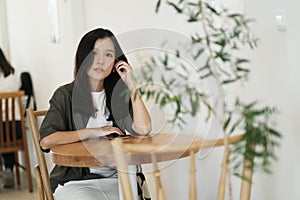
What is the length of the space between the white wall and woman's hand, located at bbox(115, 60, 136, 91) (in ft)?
1.18

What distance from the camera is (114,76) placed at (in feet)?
9.06

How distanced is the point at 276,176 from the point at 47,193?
1.10 meters

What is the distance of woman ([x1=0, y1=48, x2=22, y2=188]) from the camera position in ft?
16.3

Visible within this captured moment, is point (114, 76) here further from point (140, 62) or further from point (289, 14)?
point (289, 14)

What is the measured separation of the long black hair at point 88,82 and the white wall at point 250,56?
369 mm

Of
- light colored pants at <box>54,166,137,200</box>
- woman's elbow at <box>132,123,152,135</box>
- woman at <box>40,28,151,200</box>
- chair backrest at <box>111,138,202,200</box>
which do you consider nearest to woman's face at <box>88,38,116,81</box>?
woman at <box>40,28,151,200</box>

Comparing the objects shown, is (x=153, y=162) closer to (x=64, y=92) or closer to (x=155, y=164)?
(x=155, y=164)

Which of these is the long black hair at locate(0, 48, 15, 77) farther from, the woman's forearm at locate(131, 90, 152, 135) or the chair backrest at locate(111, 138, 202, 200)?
the chair backrest at locate(111, 138, 202, 200)

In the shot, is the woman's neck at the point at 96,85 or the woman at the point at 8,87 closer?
the woman's neck at the point at 96,85

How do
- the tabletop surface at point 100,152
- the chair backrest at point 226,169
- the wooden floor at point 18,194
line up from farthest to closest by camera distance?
the wooden floor at point 18,194
the tabletop surface at point 100,152
the chair backrest at point 226,169

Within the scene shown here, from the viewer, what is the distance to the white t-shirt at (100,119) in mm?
2646

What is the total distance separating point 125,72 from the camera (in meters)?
2.59

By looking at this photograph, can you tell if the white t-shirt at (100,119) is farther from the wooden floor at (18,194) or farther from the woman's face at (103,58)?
the wooden floor at (18,194)

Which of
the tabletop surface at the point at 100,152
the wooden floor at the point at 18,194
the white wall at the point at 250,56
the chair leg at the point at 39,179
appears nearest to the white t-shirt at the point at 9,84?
the white wall at the point at 250,56
